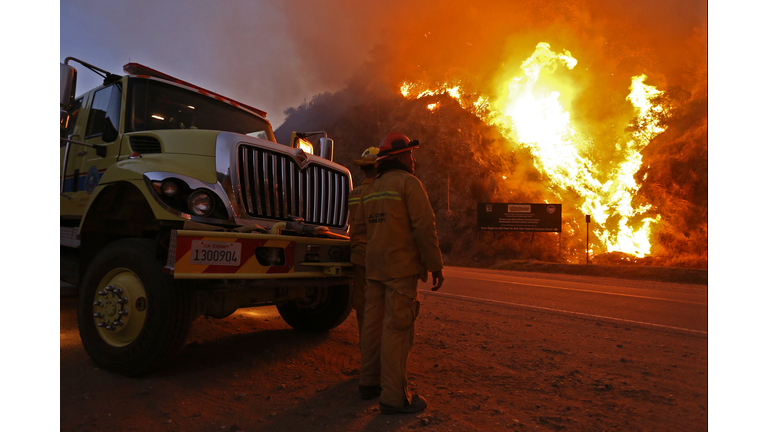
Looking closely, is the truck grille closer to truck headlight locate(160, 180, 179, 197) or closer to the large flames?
truck headlight locate(160, 180, 179, 197)

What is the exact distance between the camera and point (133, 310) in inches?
128

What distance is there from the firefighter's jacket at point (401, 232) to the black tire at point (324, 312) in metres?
1.66

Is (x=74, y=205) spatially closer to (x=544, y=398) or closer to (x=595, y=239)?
(x=544, y=398)

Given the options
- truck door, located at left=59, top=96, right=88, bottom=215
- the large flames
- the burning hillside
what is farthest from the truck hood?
the large flames

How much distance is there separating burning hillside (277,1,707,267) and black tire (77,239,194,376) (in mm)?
19296

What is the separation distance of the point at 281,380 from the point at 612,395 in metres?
2.62

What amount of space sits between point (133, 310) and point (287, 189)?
61.7 inches

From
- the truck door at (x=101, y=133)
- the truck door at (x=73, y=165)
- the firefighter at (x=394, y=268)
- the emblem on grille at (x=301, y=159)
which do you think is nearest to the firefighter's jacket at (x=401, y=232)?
the firefighter at (x=394, y=268)

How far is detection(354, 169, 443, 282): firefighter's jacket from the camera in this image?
2859mm

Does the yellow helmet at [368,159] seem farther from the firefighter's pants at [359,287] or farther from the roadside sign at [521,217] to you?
the roadside sign at [521,217]

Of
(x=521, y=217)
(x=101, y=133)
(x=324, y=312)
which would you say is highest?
(x=101, y=133)

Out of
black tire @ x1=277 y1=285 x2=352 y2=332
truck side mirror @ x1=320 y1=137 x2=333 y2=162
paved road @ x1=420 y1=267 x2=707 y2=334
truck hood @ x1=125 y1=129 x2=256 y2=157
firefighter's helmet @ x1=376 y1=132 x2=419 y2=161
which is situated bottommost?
paved road @ x1=420 y1=267 x2=707 y2=334

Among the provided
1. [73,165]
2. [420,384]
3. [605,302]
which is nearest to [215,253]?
[420,384]

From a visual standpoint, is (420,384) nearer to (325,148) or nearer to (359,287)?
(359,287)
